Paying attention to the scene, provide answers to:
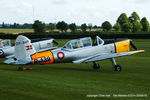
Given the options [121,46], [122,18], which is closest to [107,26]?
[122,18]

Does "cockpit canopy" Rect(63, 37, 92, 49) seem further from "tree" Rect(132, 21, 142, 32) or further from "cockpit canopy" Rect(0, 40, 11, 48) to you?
"tree" Rect(132, 21, 142, 32)

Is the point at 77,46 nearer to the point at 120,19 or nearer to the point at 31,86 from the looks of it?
the point at 31,86

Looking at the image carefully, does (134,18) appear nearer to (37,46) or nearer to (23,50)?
(37,46)

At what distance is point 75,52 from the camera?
16.1m

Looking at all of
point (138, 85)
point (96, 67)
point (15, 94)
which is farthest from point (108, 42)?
point (15, 94)

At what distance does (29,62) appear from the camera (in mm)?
15125

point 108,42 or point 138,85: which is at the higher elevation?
point 108,42

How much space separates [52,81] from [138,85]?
363 centimetres

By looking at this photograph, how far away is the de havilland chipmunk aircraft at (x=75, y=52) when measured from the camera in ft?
50.2

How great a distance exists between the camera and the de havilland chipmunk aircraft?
50.2 ft

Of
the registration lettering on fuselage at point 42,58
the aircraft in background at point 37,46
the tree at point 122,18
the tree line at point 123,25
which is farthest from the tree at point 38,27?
the registration lettering on fuselage at point 42,58

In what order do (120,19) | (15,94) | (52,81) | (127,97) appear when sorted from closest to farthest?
(127,97)
(15,94)
(52,81)
(120,19)

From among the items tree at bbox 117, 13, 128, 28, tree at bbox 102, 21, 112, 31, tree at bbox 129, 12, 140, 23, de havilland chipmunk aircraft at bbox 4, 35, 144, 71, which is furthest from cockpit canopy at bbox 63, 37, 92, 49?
tree at bbox 102, 21, 112, 31

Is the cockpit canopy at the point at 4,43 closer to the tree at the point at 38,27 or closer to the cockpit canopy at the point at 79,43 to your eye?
the cockpit canopy at the point at 79,43
